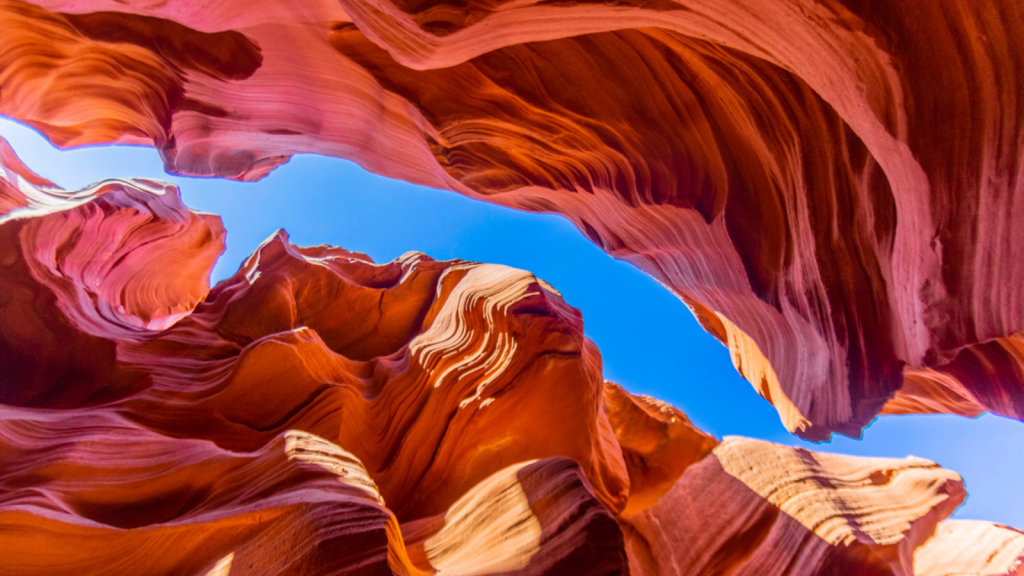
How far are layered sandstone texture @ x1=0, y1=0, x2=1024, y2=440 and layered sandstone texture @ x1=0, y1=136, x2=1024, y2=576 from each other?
1.47 meters

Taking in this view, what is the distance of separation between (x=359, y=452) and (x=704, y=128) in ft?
18.4

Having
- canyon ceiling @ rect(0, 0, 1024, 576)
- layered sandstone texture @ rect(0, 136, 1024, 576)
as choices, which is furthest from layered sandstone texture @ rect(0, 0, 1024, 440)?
layered sandstone texture @ rect(0, 136, 1024, 576)

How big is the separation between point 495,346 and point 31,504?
5.18 metres

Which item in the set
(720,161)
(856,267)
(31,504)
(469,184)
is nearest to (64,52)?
(469,184)

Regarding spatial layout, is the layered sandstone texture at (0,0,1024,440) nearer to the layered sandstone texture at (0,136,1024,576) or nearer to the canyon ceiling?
the canyon ceiling

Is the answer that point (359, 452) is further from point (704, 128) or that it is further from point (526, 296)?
point (704, 128)

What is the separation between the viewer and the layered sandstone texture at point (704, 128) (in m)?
2.85

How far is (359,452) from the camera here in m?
5.88

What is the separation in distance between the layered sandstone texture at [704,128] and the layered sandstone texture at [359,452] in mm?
1468

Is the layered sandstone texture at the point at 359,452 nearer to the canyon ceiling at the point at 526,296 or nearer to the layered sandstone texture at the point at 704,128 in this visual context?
the canyon ceiling at the point at 526,296

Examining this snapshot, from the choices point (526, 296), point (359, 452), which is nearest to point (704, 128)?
point (526, 296)

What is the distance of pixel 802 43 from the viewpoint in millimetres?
3045

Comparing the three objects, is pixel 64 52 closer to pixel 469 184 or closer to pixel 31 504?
pixel 469 184

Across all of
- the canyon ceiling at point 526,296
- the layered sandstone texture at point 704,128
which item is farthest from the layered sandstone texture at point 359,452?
the layered sandstone texture at point 704,128
